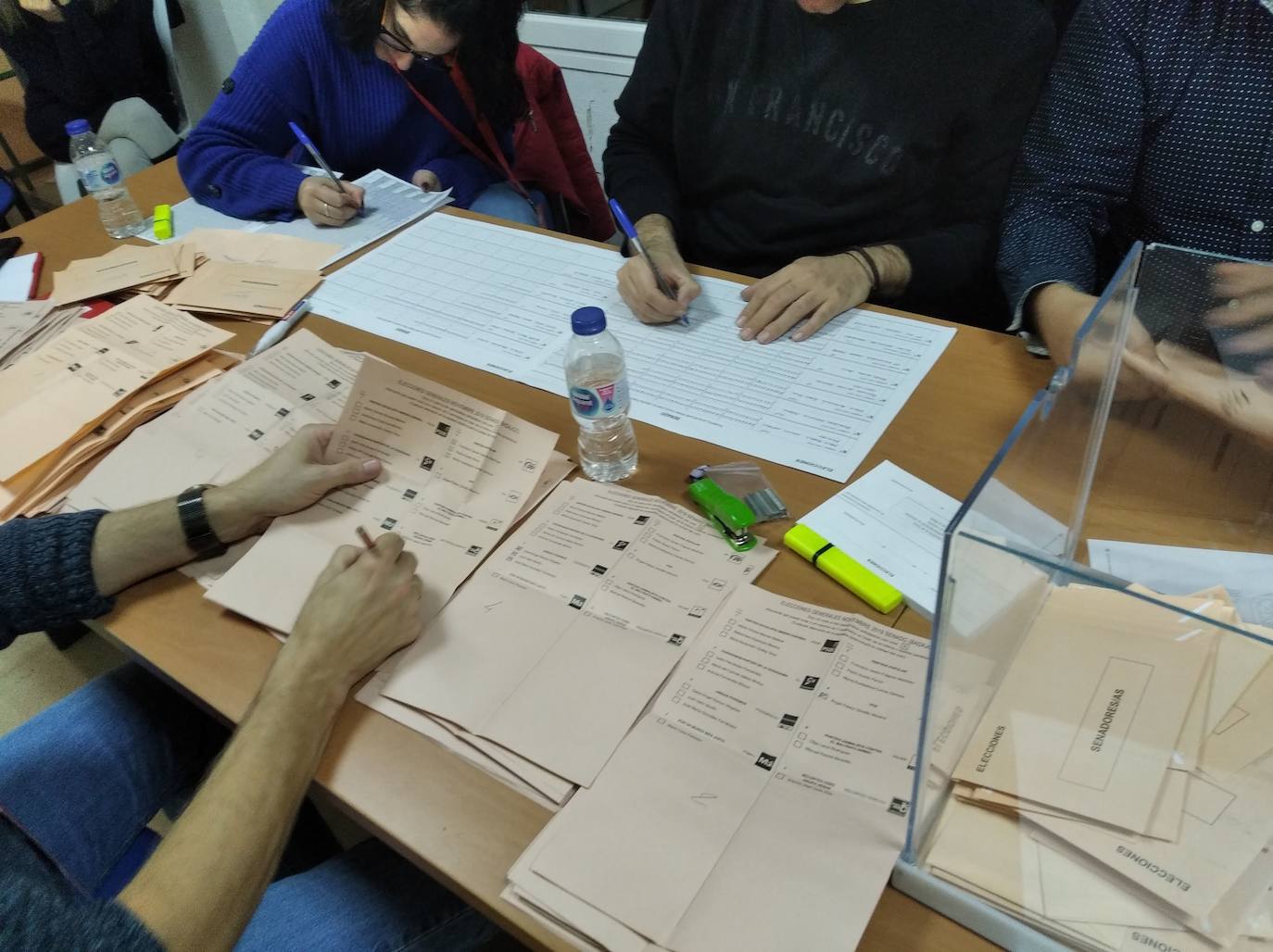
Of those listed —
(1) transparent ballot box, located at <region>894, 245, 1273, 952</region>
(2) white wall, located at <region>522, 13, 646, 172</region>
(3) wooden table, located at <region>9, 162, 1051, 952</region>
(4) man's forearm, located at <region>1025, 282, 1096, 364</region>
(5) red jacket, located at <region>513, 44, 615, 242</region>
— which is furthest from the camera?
(2) white wall, located at <region>522, 13, 646, 172</region>

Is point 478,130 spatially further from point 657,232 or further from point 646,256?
point 646,256

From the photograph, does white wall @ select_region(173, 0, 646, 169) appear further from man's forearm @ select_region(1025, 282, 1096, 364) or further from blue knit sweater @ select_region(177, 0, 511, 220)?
man's forearm @ select_region(1025, 282, 1096, 364)

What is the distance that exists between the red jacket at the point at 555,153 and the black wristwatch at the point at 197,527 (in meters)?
1.17

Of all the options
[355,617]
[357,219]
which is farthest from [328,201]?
[355,617]

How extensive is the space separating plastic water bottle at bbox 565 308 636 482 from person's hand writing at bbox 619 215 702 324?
0.12 metres

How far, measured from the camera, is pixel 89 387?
3.44ft

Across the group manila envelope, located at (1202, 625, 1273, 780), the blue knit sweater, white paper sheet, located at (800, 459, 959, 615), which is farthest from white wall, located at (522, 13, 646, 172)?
manila envelope, located at (1202, 625, 1273, 780)

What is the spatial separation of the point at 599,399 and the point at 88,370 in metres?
0.75

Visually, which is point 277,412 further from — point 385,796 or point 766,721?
point 766,721

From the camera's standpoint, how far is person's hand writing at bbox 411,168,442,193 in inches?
62.2

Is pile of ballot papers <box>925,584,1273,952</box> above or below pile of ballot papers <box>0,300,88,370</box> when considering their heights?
below

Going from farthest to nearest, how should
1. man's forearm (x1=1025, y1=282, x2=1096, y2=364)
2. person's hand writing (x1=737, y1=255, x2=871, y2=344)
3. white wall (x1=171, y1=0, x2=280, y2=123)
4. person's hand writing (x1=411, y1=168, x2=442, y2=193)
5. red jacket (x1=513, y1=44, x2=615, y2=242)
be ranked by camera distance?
white wall (x1=171, y1=0, x2=280, y2=123), red jacket (x1=513, y1=44, x2=615, y2=242), person's hand writing (x1=411, y1=168, x2=442, y2=193), person's hand writing (x1=737, y1=255, x2=871, y2=344), man's forearm (x1=1025, y1=282, x2=1096, y2=364)

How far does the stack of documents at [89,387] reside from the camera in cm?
95

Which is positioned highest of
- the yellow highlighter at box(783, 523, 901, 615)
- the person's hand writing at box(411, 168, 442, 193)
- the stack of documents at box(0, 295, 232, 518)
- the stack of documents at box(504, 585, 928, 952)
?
the stack of documents at box(0, 295, 232, 518)
